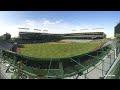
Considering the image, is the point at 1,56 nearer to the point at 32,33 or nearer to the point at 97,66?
the point at 32,33

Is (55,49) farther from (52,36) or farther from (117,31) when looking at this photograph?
(117,31)

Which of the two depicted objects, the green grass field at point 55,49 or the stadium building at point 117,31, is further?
the green grass field at point 55,49

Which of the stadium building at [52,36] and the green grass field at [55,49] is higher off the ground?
the stadium building at [52,36]

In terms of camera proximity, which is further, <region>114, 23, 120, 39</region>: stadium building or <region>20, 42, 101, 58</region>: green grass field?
<region>20, 42, 101, 58</region>: green grass field

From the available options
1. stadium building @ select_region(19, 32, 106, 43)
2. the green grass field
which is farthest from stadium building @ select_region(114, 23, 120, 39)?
the green grass field

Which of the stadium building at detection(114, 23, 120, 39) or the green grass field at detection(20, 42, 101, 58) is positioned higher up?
the stadium building at detection(114, 23, 120, 39)

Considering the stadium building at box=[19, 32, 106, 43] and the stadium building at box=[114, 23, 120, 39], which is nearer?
the stadium building at box=[114, 23, 120, 39]

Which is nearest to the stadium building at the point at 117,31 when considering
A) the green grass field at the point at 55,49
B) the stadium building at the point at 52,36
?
the stadium building at the point at 52,36

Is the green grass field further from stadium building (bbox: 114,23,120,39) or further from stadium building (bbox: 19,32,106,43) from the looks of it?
stadium building (bbox: 114,23,120,39)

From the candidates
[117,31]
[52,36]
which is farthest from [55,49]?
[117,31]

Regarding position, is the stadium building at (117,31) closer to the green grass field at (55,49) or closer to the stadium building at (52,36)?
the stadium building at (52,36)
